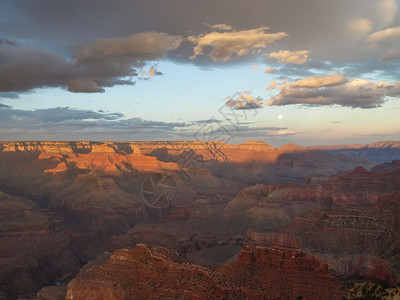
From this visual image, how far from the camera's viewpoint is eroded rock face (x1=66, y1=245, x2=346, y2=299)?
40.9 meters

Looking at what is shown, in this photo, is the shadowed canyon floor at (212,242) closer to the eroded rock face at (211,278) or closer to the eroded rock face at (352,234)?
the eroded rock face at (211,278)

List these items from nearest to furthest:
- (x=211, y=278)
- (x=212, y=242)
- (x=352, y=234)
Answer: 1. (x=211, y=278)
2. (x=352, y=234)
3. (x=212, y=242)

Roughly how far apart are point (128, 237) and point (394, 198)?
3141 inches

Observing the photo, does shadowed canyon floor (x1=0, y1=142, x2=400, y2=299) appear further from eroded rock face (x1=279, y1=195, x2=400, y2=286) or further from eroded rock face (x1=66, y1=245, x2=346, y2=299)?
eroded rock face (x1=279, y1=195, x2=400, y2=286)

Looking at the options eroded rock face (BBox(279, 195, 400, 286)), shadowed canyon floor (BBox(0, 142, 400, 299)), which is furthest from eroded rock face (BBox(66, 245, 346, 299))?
eroded rock face (BBox(279, 195, 400, 286))

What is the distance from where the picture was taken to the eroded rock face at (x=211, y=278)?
134ft

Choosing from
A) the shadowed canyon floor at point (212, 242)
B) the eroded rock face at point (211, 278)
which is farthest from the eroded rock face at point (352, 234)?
the eroded rock face at point (211, 278)

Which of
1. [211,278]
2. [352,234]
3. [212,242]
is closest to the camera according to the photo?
[211,278]

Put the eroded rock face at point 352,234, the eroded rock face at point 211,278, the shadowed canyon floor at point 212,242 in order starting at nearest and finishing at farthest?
1. the eroded rock face at point 211,278
2. the shadowed canyon floor at point 212,242
3. the eroded rock face at point 352,234

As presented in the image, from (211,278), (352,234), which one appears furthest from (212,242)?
(211,278)

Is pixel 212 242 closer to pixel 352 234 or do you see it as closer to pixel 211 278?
pixel 352 234

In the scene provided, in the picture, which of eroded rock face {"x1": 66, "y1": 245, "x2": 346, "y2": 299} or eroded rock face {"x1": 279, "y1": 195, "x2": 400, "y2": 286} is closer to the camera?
eroded rock face {"x1": 66, "y1": 245, "x2": 346, "y2": 299}

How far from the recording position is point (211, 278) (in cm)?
4275

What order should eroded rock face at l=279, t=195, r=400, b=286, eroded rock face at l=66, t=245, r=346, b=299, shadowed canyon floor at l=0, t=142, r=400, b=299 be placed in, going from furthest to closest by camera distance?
eroded rock face at l=279, t=195, r=400, b=286 → shadowed canyon floor at l=0, t=142, r=400, b=299 → eroded rock face at l=66, t=245, r=346, b=299
